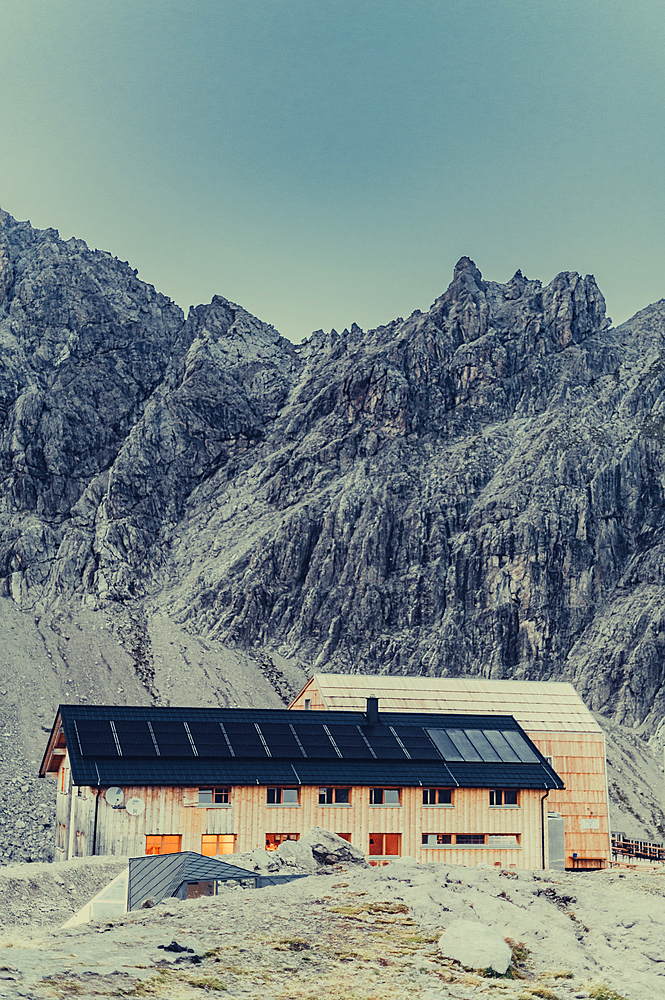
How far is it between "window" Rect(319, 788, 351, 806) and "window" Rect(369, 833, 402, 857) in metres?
2.35

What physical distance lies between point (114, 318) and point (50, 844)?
444ft

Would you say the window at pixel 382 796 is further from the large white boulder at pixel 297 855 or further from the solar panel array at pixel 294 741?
the large white boulder at pixel 297 855

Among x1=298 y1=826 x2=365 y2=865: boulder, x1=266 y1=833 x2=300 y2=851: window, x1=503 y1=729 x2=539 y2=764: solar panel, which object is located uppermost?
x1=503 y1=729 x2=539 y2=764: solar panel

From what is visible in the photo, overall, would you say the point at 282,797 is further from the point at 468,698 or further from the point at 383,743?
the point at 468,698

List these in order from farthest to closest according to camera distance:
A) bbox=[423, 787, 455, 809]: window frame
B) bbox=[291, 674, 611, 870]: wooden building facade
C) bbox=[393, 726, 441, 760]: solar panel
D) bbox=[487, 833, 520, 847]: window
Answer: bbox=[291, 674, 611, 870]: wooden building facade
bbox=[393, 726, 441, 760]: solar panel
bbox=[487, 833, 520, 847]: window
bbox=[423, 787, 455, 809]: window frame

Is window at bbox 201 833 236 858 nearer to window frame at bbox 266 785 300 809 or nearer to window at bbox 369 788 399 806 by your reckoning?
window frame at bbox 266 785 300 809

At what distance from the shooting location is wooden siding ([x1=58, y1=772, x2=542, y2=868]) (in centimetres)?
4503

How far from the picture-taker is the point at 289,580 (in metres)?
146

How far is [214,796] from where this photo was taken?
4697 cm

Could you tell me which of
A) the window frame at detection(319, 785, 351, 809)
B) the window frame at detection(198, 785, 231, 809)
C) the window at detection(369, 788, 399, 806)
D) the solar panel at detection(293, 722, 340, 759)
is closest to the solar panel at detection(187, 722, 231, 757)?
the window frame at detection(198, 785, 231, 809)

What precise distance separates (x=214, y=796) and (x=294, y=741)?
554 cm

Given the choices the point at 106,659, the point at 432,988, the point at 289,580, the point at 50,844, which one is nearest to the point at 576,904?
the point at 432,988

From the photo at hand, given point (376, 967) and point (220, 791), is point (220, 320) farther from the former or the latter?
point (376, 967)

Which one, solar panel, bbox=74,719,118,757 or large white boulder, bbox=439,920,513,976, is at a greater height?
solar panel, bbox=74,719,118,757
